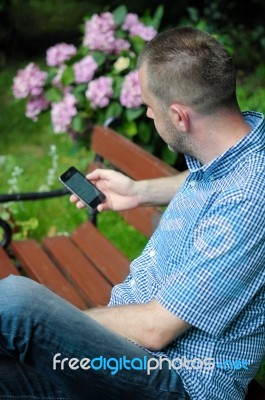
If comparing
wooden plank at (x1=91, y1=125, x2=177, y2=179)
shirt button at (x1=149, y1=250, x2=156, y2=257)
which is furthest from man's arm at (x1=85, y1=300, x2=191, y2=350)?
wooden plank at (x1=91, y1=125, x2=177, y2=179)

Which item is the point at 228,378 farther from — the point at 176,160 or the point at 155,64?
the point at 176,160

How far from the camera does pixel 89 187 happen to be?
123 inches

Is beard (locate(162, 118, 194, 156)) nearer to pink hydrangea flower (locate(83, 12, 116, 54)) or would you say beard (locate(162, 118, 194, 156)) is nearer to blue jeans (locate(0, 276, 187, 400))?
blue jeans (locate(0, 276, 187, 400))

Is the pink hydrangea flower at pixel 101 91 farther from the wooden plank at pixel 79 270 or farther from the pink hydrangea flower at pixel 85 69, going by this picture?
the wooden plank at pixel 79 270

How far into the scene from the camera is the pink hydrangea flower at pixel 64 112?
4.55m

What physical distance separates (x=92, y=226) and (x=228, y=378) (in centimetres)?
162

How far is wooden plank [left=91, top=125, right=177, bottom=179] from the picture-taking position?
11.4 feet

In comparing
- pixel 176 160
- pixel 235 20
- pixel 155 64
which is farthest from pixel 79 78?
pixel 235 20

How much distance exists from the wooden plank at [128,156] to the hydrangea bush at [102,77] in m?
0.43

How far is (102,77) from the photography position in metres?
4.45

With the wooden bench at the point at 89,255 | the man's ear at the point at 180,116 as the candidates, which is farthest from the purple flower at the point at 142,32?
the man's ear at the point at 180,116

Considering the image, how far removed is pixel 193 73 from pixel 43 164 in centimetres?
392

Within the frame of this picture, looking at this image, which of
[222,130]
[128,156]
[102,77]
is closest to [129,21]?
[102,77]

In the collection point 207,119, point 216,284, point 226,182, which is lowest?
point 216,284
